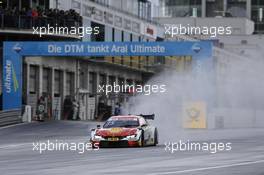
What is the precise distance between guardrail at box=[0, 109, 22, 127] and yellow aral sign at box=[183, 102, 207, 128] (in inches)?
333

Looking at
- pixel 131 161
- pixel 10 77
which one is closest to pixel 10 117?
pixel 10 77

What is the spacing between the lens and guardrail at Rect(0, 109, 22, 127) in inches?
1690

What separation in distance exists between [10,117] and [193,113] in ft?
31.3

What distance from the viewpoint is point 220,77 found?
168 ft

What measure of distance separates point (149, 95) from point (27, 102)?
24.2 feet

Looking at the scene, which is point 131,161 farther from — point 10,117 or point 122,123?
point 10,117

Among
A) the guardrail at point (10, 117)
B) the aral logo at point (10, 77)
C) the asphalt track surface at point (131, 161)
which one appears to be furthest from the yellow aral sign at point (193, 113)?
the asphalt track surface at point (131, 161)

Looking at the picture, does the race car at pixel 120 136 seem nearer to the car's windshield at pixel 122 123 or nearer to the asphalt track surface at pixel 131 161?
the car's windshield at pixel 122 123

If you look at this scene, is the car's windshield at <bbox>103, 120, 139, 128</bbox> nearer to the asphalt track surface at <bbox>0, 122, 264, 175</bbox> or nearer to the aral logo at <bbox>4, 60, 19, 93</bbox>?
the asphalt track surface at <bbox>0, 122, 264, 175</bbox>

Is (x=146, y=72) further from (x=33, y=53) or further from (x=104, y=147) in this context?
(x=104, y=147)

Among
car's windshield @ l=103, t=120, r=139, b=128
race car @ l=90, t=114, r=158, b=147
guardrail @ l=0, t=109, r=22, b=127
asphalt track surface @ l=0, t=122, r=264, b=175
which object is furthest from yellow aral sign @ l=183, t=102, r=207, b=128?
race car @ l=90, t=114, r=158, b=147

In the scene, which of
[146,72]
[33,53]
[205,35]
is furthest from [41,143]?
[205,35]

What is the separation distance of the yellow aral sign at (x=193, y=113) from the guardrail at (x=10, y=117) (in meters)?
8.46

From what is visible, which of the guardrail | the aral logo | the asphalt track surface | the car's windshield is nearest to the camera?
the asphalt track surface
